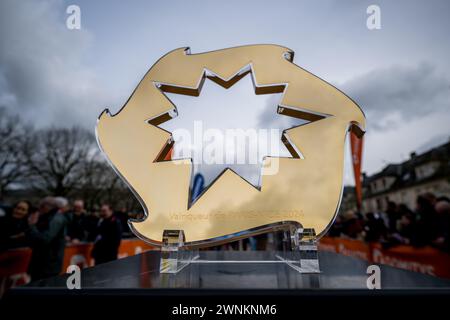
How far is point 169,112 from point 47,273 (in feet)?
9.88

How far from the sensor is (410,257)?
5.31m

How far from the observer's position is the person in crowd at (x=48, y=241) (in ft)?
12.5

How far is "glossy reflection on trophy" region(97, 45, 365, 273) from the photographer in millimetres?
2709

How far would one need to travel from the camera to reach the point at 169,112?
3066mm

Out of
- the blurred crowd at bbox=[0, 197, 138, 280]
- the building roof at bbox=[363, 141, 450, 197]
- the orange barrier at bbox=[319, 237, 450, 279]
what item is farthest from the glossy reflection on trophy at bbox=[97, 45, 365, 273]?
the building roof at bbox=[363, 141, 450, 197]

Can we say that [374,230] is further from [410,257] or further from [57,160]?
[57,160]

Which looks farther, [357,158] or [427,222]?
[357,158]

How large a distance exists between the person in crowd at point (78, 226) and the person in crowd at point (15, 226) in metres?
2.55

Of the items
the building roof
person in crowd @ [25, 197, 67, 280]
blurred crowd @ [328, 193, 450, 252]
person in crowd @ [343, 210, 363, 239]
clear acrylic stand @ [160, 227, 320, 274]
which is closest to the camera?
clear acrylic stand @ [160, 227, 320, 274]

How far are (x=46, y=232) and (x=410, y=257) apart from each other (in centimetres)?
652

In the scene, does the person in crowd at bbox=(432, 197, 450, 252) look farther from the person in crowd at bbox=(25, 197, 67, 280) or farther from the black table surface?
the person in crowd at bbox=(25, 197, 67, 280)

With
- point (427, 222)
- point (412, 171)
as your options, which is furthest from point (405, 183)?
point (427, 222)

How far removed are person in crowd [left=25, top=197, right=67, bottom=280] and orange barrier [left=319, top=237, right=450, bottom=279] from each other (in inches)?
176
